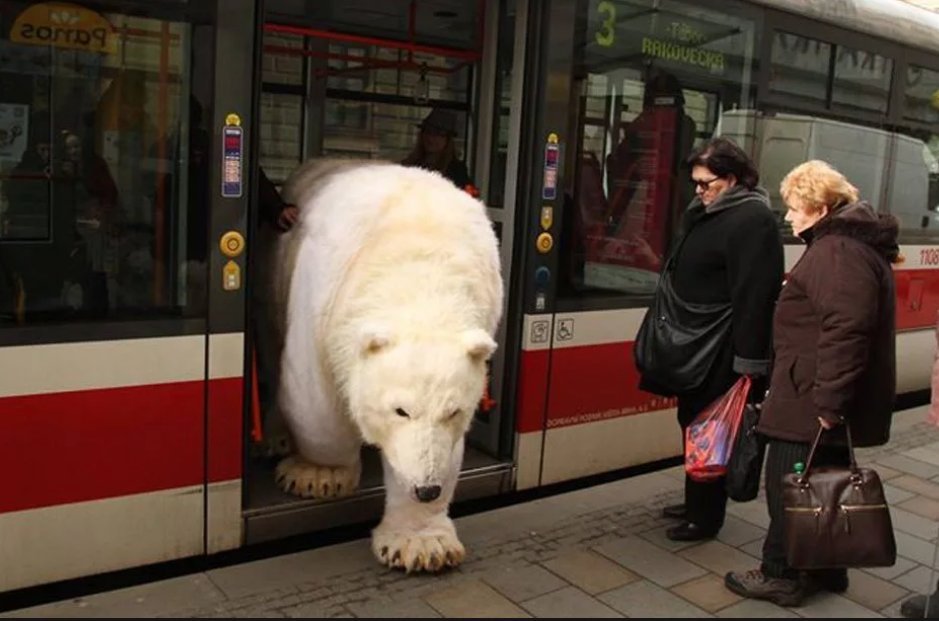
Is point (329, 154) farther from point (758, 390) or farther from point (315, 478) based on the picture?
point (758, 390)

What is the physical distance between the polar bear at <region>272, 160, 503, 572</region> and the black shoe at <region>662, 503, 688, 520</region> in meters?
1.37

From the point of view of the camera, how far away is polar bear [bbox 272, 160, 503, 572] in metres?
3.63

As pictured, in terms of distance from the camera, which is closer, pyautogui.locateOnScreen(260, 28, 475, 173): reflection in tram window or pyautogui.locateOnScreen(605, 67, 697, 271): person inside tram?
pyautogui.locateOnScreen(605, 67, 697, 271): person inside tram

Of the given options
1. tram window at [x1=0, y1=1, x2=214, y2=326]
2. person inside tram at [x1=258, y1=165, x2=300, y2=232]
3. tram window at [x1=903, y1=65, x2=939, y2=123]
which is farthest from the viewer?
tram window at [x1=903, y1=65, x2=939, y2=123]

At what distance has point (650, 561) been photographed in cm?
444

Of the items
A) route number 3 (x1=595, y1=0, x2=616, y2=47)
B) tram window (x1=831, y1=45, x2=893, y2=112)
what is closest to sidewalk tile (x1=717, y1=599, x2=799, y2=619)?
route number 3 (x1=595, y1=0, x2=616, y2=47)

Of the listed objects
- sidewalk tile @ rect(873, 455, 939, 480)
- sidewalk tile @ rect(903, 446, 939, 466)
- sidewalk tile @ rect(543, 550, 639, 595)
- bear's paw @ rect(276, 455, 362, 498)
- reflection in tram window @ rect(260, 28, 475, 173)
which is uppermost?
reflection in tram window @ rect(260, 28, 475, 173)

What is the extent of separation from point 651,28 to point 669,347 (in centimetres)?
197

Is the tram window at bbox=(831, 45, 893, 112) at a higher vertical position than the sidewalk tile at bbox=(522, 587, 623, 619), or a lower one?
higher

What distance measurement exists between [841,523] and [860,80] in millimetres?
4073

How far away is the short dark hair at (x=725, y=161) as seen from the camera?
4336mm

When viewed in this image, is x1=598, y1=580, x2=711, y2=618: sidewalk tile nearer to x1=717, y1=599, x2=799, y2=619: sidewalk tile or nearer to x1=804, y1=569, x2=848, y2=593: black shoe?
x1=717, y1=599, x2=799, y2=619: sidewalk tile

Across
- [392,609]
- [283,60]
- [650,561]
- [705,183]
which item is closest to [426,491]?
[392,609]

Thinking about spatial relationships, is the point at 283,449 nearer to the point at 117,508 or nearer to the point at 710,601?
the point at 117,508
